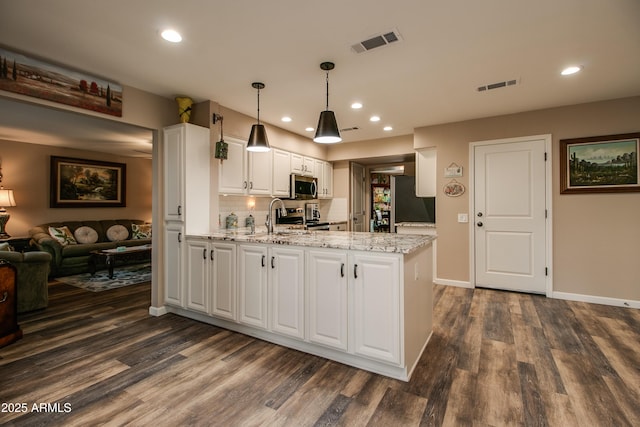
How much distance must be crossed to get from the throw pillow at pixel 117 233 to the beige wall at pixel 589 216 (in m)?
6.74

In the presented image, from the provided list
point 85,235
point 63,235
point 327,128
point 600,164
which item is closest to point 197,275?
point 327,128

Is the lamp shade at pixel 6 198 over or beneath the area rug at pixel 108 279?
over

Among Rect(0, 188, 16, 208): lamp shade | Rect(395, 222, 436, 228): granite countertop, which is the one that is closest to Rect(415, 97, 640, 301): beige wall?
Rect(395, 222, 436, 228): granite countertop

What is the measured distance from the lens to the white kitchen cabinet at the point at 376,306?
214 cm

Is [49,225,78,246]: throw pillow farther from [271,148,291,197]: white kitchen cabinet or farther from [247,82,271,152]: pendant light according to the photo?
[247,82,271,152]: pendant light

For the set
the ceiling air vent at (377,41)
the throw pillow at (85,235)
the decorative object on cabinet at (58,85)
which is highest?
the ceiling air vent at (377,41)

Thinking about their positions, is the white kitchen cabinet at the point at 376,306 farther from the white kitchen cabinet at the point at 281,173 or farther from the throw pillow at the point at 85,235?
the throw pillow at the point at 85,235

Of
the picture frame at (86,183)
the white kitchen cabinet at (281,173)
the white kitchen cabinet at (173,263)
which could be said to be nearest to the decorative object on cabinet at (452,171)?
the white kitchen cabinet at (281,173)

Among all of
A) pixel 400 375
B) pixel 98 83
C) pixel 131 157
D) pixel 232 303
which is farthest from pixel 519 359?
pixel 131 157

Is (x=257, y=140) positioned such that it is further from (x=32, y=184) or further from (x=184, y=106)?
(x=32, y=184)

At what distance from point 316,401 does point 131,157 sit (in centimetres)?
738

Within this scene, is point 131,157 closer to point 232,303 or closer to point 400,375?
point 232,303

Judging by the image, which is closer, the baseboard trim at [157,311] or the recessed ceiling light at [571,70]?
the recessed ceiling light at [571,70]

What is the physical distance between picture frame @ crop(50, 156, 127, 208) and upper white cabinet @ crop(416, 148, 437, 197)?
6.44 m
